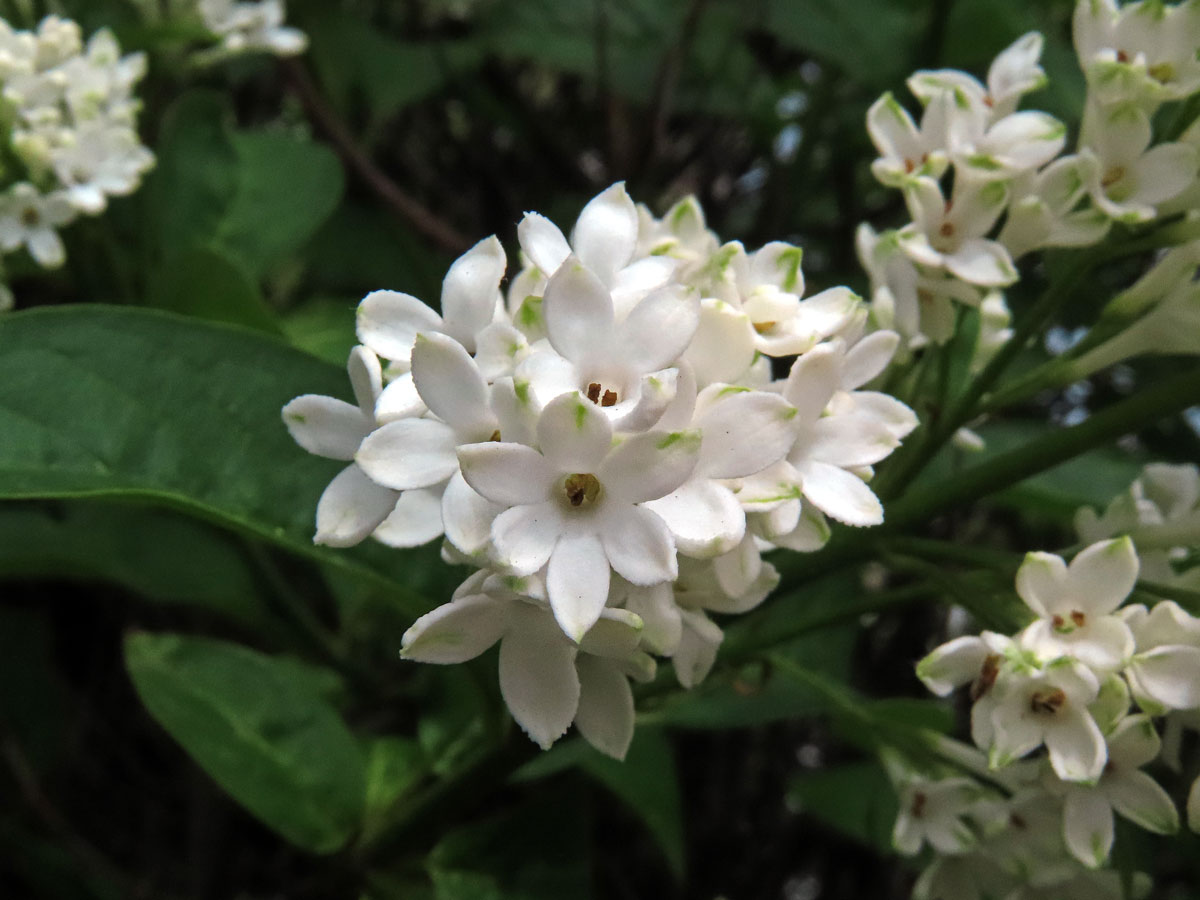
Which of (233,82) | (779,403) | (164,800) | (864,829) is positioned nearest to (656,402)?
(779,403)

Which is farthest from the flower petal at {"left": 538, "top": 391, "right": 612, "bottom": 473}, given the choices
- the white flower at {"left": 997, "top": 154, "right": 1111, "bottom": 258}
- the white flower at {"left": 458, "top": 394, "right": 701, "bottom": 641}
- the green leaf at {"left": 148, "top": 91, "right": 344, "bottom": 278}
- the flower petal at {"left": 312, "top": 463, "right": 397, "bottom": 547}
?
the green leaf at {"left": 148, "top": 91, "right": 344, "bottom": 278}

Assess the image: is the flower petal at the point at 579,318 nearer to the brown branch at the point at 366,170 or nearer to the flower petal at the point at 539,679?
the flower petal at the point at 539,679

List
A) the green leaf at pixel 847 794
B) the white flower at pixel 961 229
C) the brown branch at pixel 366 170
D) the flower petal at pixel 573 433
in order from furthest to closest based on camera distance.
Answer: the brown branch at pixel 366 170 → the green leaf at pixel 847 794 → the white flower at pixel 961 229 → the flower petal at pixel 573 433

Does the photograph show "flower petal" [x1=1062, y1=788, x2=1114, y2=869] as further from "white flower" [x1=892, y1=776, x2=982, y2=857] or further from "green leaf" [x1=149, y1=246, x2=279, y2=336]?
"green leaf" [x1=149, y1=246, x2=279, y2=336]

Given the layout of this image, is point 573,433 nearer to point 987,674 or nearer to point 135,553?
point 987,674

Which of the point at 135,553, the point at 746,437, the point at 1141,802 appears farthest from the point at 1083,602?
the point at 135,553

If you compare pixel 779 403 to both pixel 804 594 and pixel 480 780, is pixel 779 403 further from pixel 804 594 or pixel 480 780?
pixel 804 594

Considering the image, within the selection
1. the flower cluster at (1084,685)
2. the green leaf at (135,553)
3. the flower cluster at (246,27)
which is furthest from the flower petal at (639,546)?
the flower cluster at (246,27)
